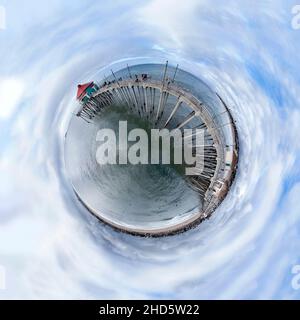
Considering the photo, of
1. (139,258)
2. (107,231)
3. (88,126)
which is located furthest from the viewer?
(88,126)

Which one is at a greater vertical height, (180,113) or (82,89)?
(82,89)

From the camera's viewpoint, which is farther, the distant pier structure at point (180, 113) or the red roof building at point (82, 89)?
the distant pier structure at point (180, 113)

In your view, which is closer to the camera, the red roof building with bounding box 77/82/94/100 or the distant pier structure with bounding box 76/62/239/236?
the red roof building with bounding box 77/82/94/100

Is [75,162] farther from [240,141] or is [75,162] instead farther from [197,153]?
[240,141]

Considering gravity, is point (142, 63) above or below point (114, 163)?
above

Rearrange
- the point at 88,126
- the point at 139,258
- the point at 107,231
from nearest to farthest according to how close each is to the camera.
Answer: the point at 139,258, the point at 107,231, the point at 88,126

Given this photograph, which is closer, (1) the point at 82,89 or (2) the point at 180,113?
(1) the point at 82,89

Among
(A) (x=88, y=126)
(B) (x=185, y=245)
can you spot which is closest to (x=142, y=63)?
(A) (x=88, y=126)

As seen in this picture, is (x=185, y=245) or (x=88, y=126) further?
(x=88, y=126)
